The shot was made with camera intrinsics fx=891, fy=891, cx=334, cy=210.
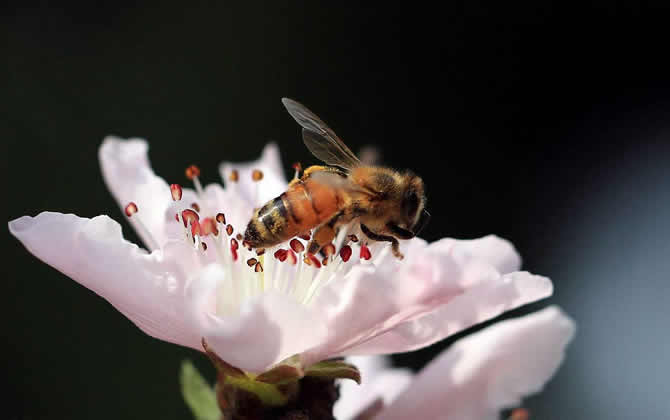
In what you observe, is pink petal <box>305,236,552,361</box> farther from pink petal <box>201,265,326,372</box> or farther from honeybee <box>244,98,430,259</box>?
honeybee <box>244,98,430,259</box>

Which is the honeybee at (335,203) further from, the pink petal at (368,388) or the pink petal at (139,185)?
the pink petal at (368,388)

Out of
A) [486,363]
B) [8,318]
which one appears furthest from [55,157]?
[486,363]

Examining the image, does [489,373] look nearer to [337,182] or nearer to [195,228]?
[337,182]

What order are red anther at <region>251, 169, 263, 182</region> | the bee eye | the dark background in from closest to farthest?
1. the bee eye
2. red anther at <region>251, 169, 263, 182</region>
3. the dark background

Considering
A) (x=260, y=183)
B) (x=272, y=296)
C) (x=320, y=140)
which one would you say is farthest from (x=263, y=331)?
(x=260, y=183)

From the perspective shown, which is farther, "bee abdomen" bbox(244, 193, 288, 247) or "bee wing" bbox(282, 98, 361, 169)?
"bee wing" bbox(282, 98, 361, 169)

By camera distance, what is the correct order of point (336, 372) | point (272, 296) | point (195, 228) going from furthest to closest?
1. point (195, 228)
2. point (336, 372)
3. point (272, 296)

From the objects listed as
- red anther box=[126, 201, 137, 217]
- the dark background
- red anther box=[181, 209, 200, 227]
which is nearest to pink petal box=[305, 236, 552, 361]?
red anther box=[181, 209, 200, 227]
